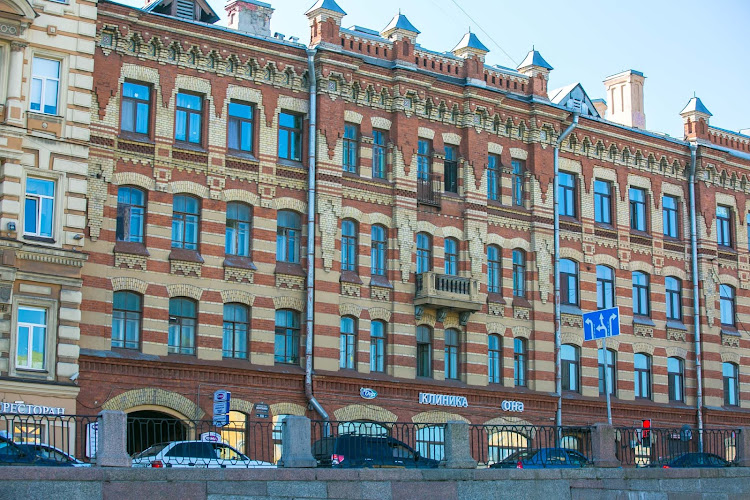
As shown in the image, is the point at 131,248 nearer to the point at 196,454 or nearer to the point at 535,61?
the point at 196,454

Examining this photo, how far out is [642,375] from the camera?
48438 millimetres

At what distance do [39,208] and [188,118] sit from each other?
612 centimetres

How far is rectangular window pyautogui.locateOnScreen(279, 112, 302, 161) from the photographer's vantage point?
41.3m

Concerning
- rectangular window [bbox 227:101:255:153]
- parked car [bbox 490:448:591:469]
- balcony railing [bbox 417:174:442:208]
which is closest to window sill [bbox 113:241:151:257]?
rectangular window [bbox 227:101:255:153]

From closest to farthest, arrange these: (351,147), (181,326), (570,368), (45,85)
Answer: (45,85) → (181,326) → (351,147) → (570,368)

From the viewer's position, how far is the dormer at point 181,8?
41.4m

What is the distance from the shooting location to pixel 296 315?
40.5m

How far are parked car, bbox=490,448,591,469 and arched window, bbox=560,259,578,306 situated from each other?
16.3 metres

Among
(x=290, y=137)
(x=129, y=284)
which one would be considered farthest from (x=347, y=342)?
(x=129, y=284)

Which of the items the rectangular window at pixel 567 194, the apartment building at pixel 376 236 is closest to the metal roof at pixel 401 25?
the apartment building at pixel 376 236

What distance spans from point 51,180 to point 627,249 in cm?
2188

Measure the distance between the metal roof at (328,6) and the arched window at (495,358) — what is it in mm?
11470

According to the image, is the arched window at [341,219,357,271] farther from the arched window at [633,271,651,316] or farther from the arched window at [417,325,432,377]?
the arched window at [633,271,651,316]

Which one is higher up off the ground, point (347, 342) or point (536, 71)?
point (536, 71)
